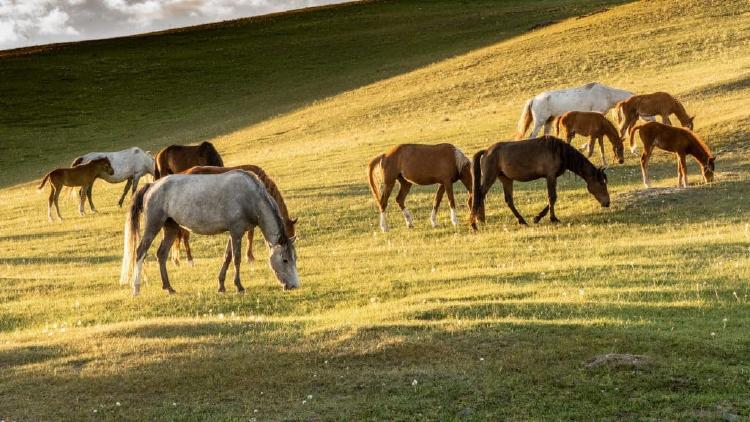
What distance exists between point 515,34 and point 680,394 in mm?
55101

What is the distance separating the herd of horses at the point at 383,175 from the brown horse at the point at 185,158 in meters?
0.03

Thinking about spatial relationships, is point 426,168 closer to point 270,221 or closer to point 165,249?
point 270,221

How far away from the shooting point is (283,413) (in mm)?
8852

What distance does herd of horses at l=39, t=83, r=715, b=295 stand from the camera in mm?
13891

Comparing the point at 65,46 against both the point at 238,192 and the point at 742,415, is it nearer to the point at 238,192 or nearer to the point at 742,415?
the point at 238,192

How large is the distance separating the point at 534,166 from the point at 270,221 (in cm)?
713

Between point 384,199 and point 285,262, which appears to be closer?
point 285,262

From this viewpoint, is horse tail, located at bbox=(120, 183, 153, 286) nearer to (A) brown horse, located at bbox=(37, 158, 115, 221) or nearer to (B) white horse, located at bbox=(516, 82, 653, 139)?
(A) brown horse, located at bbox=(37, 158, 115, 221)

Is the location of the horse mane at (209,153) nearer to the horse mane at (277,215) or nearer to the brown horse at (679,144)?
the horse mane at (277,215)

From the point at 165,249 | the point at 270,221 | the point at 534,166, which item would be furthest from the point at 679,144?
the point at 165,249

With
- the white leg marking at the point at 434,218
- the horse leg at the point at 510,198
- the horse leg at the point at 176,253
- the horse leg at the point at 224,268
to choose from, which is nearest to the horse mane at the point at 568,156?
the horse leg at the point at 510,198

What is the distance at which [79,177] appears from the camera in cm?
2717

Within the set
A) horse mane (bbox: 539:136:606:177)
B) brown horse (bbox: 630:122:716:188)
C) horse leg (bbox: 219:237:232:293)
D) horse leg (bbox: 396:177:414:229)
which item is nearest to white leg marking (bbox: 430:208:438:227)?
horse leg (bbox: 396:177:414:229)

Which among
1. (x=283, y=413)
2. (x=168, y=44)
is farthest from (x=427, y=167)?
(x=168, y=44)
